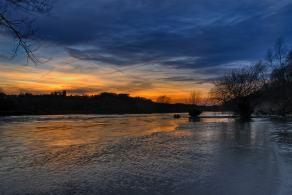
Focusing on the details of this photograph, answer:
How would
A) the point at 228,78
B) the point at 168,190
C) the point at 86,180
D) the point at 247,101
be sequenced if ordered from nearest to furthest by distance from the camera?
the point at 168,190
the point at 86,180
the point at 247,101
the point at 228,78

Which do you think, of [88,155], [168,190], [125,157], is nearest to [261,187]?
[168,190]

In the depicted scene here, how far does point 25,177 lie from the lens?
13.7 metres

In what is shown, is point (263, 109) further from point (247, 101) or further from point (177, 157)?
point (177, 157)

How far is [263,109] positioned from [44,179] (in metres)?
87.6

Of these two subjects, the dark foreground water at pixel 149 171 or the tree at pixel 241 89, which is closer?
the dark foreground water at pixel 149 171

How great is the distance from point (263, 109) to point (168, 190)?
289 feet

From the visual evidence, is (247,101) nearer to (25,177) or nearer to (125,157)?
(125,157)

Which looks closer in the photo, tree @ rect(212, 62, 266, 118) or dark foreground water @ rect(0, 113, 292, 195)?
dark foreground water @ rect(0, 113, 292, 195)

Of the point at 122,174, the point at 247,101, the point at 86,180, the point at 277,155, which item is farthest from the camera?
the point at 247,101

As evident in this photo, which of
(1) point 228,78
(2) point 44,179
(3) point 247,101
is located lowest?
(2) point 44,179

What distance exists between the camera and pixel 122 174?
14.3 metres

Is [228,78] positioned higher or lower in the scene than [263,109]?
higher

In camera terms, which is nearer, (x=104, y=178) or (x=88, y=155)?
(x=104, y=178)

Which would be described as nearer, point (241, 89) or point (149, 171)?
point (149, 171)
